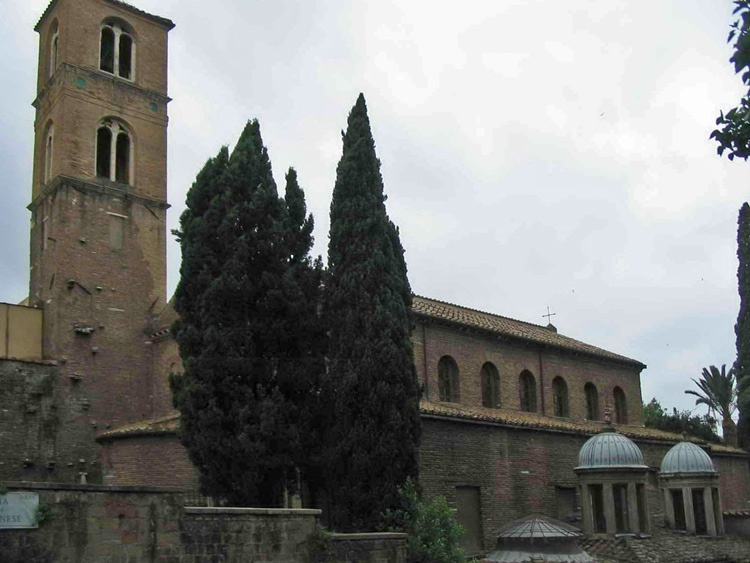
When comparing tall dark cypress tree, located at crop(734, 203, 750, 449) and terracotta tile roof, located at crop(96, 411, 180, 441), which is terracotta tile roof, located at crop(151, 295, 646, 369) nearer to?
terracotta tile roof, located at crop(96, 411, 180, 441)

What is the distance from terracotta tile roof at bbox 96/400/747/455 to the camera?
26406 mm

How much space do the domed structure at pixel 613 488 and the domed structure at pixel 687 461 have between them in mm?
4628

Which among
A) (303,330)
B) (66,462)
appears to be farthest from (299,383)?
(66,462)

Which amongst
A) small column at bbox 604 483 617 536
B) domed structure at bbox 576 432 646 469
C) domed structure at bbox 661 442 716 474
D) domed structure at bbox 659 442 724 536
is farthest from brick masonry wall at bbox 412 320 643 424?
small column at bbox 604 483 617 536

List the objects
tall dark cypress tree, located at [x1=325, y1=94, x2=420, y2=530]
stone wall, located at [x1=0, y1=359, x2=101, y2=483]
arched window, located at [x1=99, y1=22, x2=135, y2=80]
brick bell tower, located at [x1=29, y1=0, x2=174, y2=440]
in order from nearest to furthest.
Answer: tall dark cypress tree, located at [x1=325, y1=94, x2=420, y2=530] → stone wall, located at [x1=0, y1=359, x2=101, y2=483] → brick bell tower, located at [x1=29, y1=0, x2=174, y2=440] → arched window, located at [x1=99, y1=22, x2=135, y2=80]

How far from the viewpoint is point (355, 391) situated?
70.2 feet

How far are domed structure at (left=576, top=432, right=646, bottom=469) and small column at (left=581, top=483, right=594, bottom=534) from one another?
702 millimetres

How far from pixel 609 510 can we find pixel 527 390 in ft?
22.4

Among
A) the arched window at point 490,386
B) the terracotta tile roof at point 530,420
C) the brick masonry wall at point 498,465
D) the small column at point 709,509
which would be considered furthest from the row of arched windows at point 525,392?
the small column at point 709,509

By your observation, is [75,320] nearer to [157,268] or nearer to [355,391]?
[157,268]

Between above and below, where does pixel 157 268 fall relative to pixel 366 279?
above

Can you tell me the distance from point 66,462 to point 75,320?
4.53m

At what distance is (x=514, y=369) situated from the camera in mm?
33469

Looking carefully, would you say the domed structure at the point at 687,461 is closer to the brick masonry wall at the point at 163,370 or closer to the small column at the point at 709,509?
the small column at the point at 709,509
